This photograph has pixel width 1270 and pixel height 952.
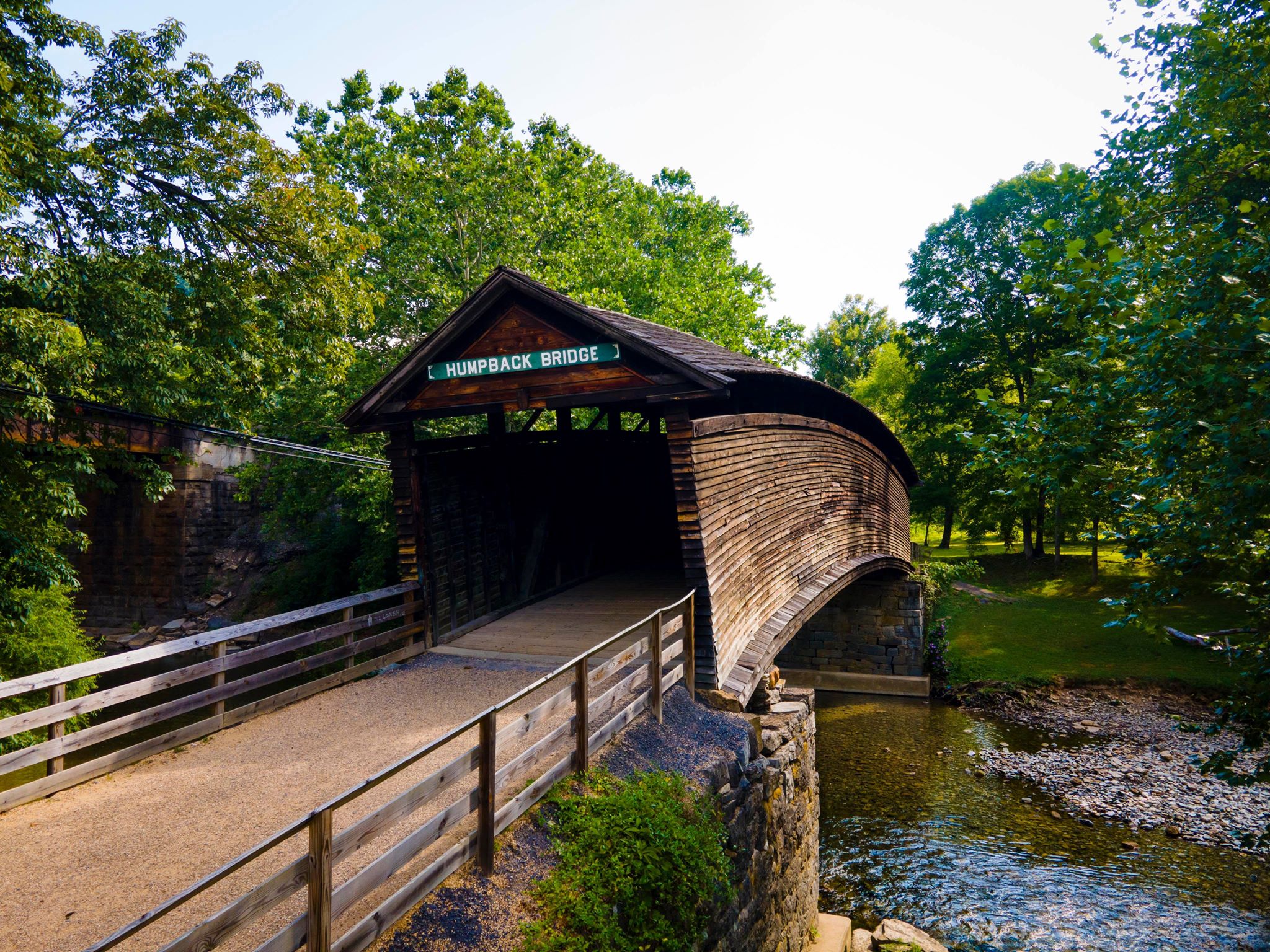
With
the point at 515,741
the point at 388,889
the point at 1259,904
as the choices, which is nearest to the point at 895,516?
the point at 1259,904

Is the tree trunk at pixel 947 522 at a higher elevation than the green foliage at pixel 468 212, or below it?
below

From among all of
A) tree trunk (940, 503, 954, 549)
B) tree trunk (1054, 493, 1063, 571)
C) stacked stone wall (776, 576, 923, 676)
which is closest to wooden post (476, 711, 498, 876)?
stacked stone wall (776, 576, 923, 676)

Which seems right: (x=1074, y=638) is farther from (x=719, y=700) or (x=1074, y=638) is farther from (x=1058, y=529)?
(x=719, y=700)

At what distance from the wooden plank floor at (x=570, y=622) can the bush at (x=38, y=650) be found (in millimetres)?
7109

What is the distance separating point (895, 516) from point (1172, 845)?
9929 millimetres

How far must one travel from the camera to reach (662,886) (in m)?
4.69

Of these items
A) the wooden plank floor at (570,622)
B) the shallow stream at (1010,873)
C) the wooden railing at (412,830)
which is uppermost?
the wooden railing at (412,830)

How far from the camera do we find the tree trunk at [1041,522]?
24.9 meters

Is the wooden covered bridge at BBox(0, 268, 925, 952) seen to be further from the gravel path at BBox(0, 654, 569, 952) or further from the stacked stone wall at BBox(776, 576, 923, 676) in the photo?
the stacked stone wall at BBox(776, 576, 923, 676)

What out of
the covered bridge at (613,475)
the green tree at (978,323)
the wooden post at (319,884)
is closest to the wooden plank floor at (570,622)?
the covered bridge at (613,475)

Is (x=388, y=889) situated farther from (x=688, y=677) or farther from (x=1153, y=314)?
(x=1153, y=314)

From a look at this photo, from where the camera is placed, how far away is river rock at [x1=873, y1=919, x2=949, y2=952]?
846cm

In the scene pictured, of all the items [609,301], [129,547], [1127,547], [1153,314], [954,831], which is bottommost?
[954,831]

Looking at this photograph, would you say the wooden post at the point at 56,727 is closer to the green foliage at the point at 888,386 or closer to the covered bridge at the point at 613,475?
the covered bridge at the point at 613,475
